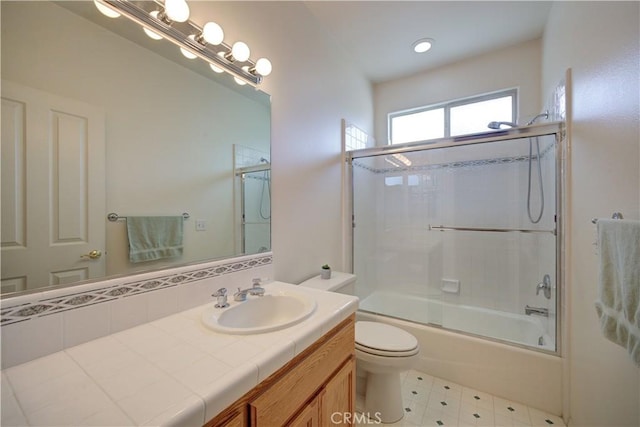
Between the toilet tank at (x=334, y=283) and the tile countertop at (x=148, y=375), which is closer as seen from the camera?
the tile countertop at (x=148, y=375)

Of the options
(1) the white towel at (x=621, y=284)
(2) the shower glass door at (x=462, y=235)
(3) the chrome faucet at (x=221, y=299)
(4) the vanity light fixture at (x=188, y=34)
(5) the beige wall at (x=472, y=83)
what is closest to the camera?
(1) the white towel at (x=621, y=284)

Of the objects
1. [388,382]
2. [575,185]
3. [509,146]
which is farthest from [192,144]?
[509,146]

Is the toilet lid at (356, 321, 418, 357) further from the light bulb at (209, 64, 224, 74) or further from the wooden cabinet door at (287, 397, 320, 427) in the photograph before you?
the light bulb at (209, 64, 224, 74)

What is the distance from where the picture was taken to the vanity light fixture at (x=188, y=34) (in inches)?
35.7

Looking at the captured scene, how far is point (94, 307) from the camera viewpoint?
0.80 metres

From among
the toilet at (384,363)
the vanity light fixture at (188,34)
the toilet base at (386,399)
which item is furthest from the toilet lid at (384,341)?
the vanity light fixture at (188,34)

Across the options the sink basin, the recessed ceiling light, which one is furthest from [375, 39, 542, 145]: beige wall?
the sink basin

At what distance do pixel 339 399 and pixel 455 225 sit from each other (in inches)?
75.6

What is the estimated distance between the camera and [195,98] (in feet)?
3.80

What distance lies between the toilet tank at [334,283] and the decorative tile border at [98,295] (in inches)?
24.5

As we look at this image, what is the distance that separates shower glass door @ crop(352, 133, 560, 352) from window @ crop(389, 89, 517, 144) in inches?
17.9

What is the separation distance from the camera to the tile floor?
4.78ft

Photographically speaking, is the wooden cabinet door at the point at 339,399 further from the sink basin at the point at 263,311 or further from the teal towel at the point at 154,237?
the teal towel at the point at 154,237

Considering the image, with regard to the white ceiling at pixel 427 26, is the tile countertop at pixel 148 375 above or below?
below
